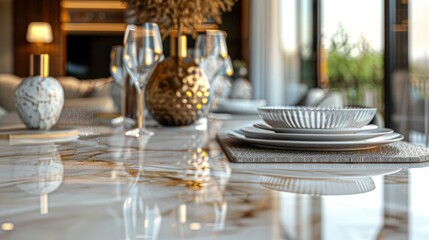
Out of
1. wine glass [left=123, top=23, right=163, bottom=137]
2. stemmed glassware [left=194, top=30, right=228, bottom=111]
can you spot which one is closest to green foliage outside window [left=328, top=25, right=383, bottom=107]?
stemmed glassware [left=194, top=30, right=228, bottom=111]

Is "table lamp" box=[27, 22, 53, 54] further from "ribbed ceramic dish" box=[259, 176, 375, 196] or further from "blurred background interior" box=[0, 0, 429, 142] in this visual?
"ribbed ceramic dish" box=[259, 176, 375, 196]

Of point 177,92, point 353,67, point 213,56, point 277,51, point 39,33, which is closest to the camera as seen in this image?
point 177,92

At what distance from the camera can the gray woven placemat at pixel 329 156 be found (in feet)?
2.35

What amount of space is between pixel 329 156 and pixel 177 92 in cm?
75

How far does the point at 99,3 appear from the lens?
685 centimetres

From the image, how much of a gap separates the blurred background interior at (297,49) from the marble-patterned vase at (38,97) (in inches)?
53.2

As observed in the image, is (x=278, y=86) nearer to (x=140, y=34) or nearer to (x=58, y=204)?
(x=140, y=34)

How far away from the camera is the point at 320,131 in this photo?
0.81 meters

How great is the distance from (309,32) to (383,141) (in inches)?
192

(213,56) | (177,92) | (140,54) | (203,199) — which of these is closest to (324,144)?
(203,199)

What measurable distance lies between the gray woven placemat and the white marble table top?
0.02 metres

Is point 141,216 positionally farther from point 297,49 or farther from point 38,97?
point 297,49

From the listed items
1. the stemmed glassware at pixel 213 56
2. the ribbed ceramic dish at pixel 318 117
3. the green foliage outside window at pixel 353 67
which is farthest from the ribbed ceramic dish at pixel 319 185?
the green foliage outside window at pixel 353 67

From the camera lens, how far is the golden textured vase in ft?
4.68
